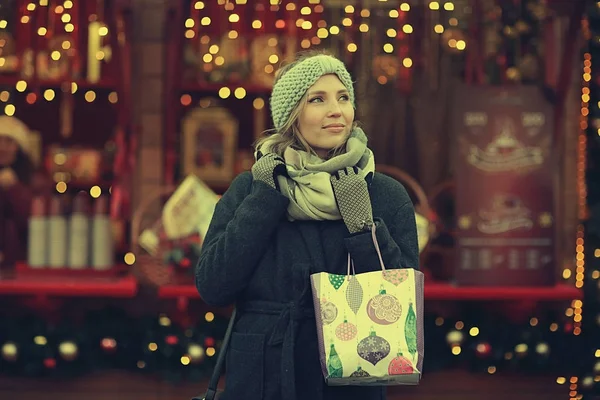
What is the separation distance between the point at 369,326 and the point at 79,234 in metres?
3.03

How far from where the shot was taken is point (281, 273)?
2492mm

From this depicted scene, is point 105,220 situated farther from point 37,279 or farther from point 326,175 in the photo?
point 326,175

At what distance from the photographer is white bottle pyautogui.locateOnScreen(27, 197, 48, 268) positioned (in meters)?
5.11

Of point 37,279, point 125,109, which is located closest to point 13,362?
point 37,279

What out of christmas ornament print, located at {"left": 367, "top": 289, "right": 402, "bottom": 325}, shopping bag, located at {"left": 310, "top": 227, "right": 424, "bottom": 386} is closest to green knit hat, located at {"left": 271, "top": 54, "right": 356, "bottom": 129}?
shopping bag, located at {"left": 310, "top": 227, "right": 424, "bottom": 386}

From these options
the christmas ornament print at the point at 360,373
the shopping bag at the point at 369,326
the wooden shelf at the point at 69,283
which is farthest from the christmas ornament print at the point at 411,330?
the wooden shelf at the point at 69,283

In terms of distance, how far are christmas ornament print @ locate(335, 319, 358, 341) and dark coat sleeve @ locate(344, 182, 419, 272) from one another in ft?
0.49

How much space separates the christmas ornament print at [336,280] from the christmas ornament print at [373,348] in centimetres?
14

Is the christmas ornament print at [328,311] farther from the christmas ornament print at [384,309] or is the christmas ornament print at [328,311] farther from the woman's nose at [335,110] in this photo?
the woman's nose at [335,110]

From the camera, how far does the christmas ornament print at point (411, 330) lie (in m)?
2.37

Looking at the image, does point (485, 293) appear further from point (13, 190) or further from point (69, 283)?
point (13, 190)

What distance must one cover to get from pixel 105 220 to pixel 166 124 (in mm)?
659

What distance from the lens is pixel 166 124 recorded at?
17.7 feet

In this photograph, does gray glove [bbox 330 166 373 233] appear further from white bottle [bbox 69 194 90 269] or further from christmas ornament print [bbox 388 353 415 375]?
white bottle [bbox 69 194 90 269]
